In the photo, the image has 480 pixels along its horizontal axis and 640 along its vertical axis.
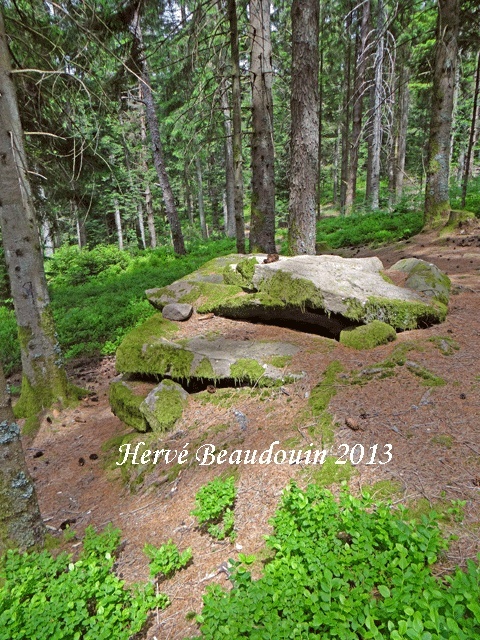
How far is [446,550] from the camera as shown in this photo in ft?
6.71

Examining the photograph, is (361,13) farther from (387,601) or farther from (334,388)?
(387,601)

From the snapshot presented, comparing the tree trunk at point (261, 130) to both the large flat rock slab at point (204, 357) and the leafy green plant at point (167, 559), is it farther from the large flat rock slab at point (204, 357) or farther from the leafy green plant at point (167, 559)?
the leafy green plant at point (167, 559)

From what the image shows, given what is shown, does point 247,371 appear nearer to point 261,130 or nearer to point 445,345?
point 445,345

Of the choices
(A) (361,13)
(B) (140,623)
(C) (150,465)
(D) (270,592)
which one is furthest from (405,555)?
(A) (361,13)

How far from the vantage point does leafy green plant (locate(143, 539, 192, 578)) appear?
2592 mm

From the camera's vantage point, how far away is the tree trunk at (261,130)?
739cm

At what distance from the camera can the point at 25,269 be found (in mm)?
5062

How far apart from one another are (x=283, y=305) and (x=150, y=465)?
2.62m

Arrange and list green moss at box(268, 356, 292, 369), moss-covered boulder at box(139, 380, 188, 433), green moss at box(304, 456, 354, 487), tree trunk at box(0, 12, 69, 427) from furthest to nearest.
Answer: tree trunk at box(0, 12, 69, 427) < green moss at box(268, 356, 292, 369) < moss-covered boulder at box(139, 380, 188, 433) < green moss at box(304, 456, 354, 487)

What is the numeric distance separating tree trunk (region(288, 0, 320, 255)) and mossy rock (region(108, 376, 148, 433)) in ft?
13.6

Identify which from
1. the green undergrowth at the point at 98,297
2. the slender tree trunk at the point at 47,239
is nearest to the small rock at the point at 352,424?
the green undergrowth at the point at 98,297

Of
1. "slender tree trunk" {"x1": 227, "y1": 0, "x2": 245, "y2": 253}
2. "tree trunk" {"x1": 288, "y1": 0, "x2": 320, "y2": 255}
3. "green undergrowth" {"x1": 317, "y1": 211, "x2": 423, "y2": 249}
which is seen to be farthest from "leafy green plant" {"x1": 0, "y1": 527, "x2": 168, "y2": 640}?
"green undergrowth" {"x1": 317, "y1": 211, "x2": 423, "y2": 249}

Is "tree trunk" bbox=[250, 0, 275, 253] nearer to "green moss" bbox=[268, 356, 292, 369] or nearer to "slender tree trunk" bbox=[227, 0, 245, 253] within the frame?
"slender tree trunk" bbox=[227, 0, 245, 253]

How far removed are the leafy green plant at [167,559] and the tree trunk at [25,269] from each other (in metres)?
3.74
